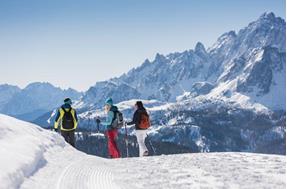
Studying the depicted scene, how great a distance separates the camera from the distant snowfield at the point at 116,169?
1041 cm

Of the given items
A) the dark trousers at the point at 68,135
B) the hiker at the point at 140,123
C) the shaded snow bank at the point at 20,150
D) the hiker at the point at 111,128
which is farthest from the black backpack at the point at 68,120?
the shaded snow bank at the point at 20,150

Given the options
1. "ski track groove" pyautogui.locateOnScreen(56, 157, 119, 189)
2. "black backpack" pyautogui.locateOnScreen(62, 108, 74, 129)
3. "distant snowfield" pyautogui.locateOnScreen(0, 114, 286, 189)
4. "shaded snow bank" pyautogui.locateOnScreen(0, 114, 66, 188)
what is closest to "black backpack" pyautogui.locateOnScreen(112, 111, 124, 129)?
"black backpack" pyautogui.locateOnScreen(62, 108, 74, 129)

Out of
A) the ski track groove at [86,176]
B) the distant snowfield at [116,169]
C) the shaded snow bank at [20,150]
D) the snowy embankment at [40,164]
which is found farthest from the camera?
the ski track groove at [86,176]

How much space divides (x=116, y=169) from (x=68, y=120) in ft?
30.7

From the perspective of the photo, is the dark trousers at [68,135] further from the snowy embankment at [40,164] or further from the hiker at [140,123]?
the snowy embankment at [40,164]

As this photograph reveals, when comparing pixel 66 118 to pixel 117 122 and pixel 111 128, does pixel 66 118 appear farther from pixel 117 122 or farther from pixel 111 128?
pixel 117 122

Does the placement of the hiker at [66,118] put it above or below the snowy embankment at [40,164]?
above

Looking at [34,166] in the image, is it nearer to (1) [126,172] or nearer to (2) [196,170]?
(1) [126,172]

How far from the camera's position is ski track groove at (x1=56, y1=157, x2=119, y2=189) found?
10.7 metres

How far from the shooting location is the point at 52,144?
16.2 meters

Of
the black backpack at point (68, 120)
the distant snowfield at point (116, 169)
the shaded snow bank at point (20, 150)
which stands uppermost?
the black backpack at point (68, 120)

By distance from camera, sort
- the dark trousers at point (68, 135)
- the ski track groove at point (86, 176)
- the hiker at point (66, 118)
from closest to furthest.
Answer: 1. the ski track groove at point (86, 176)
2. the hiker at point (66, 118)
3. the dark trousers at point (68, 135)

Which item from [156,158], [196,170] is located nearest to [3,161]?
[196,170]

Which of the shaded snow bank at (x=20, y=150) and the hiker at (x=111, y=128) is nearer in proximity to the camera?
the shaded snow bank at (x=20, y=150)
